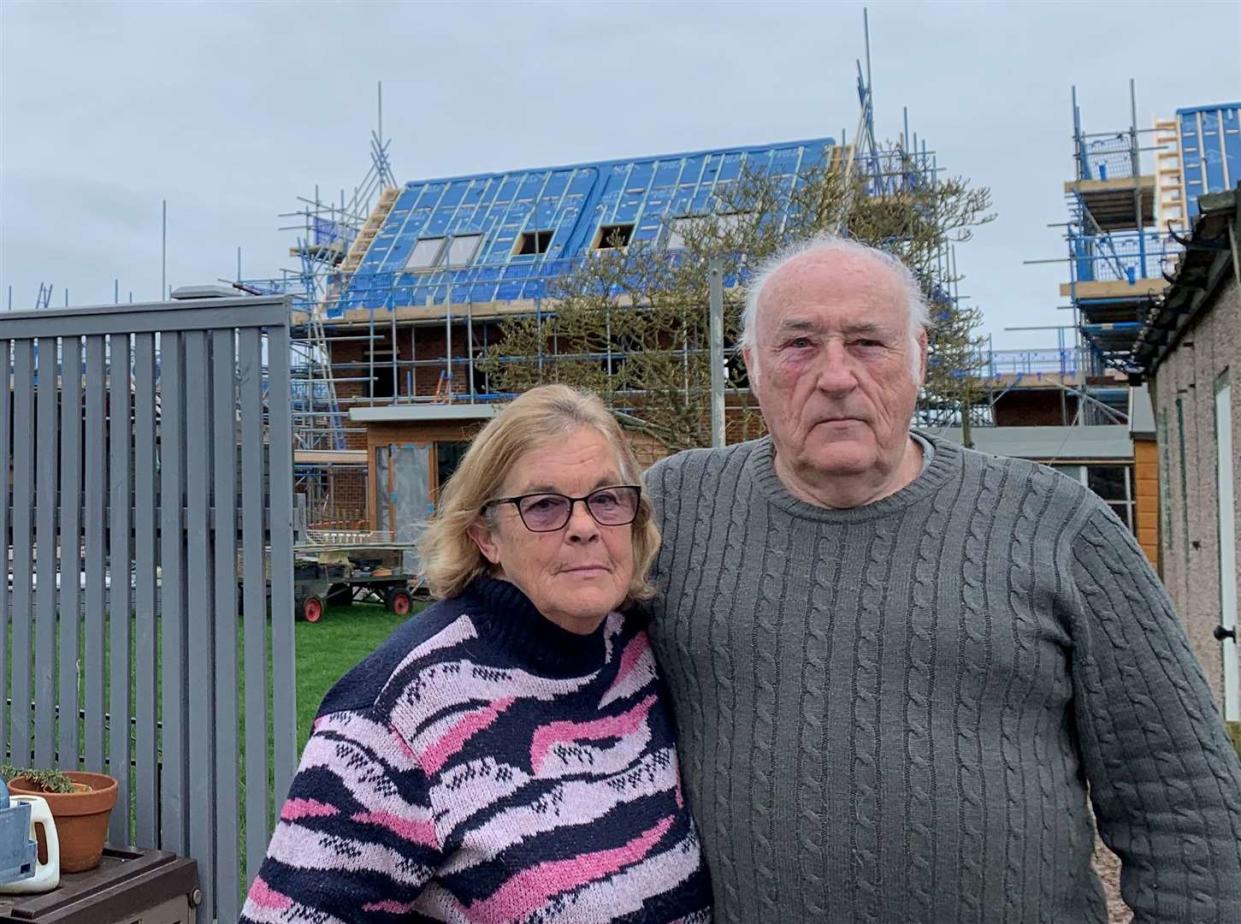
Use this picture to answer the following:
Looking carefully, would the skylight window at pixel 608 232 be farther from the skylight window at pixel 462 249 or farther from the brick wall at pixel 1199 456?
the brick wall at pixel 1199 456

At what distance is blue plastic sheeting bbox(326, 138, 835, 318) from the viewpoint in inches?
1002

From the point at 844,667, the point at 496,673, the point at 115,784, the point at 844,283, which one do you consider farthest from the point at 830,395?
the point at 115,784

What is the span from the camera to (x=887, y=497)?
1.81 metres

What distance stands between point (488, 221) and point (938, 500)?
27301 mm

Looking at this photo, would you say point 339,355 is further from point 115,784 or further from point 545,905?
point 545,905

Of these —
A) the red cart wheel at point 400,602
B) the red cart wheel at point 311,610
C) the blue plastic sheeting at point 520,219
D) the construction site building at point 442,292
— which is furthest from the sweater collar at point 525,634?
the blue plastic sheeting at point 520,219

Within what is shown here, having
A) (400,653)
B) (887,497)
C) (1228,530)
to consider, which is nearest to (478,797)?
(400,653)

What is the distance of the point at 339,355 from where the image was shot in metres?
28.2

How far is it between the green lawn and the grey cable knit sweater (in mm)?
6680

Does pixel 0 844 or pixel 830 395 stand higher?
pixel 830 395

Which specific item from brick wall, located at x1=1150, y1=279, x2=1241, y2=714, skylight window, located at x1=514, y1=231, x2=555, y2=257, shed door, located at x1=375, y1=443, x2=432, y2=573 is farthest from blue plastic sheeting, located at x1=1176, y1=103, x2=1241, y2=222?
shed door, located at x1=375, y1=443, x2=432, y2=573

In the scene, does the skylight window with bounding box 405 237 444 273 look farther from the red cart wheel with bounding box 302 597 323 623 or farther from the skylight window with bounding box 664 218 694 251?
the red cart wheel with bounding box 302 597 323 623

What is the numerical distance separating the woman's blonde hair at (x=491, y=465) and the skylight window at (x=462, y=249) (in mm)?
25637

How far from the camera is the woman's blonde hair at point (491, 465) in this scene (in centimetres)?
179
